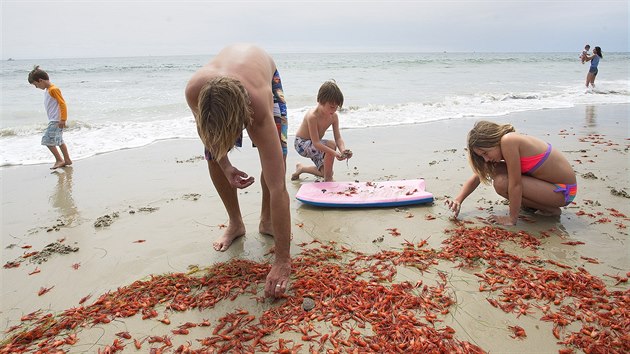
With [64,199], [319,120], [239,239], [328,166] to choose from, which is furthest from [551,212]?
[64,199]

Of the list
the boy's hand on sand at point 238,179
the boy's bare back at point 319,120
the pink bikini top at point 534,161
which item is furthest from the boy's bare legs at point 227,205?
the pink bikini top at point 534,161

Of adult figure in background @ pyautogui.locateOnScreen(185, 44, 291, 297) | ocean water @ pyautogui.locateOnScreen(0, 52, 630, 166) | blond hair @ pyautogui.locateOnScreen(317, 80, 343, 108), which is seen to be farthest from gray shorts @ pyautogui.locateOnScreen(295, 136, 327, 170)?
ocean water @ pyautogui.locateOnScreen(0, 52, 630, 166)

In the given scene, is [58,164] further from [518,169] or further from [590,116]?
[590,116]

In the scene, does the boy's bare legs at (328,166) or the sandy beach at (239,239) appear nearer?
the sandy beach at (239,239)

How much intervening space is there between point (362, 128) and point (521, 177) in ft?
22.2

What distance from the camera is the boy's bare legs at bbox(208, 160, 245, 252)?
4312 millimetres

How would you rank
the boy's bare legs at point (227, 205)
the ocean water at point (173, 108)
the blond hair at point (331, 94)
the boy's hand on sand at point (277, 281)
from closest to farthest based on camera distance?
the boy's hand on sand at point (277, 281) → the boy's bare legs at point (227, 205) → the blond hair at point (331, 94) → the ocean water at point (173, 108)

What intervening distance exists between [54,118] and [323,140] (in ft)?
19.4

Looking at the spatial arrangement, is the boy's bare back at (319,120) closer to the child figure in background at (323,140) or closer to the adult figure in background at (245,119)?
the child figure in background at (323,140)

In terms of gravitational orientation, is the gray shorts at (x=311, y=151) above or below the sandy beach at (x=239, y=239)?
above

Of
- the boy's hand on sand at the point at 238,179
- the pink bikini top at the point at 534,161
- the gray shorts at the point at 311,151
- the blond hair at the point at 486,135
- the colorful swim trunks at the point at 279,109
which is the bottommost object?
the gray shorts at the point at 311,151

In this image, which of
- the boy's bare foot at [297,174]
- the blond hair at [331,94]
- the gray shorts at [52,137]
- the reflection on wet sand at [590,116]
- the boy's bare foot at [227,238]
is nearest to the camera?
the boy's bare foot at [227,238]

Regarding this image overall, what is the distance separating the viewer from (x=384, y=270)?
3855 mm

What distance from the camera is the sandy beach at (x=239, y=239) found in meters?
3.16
